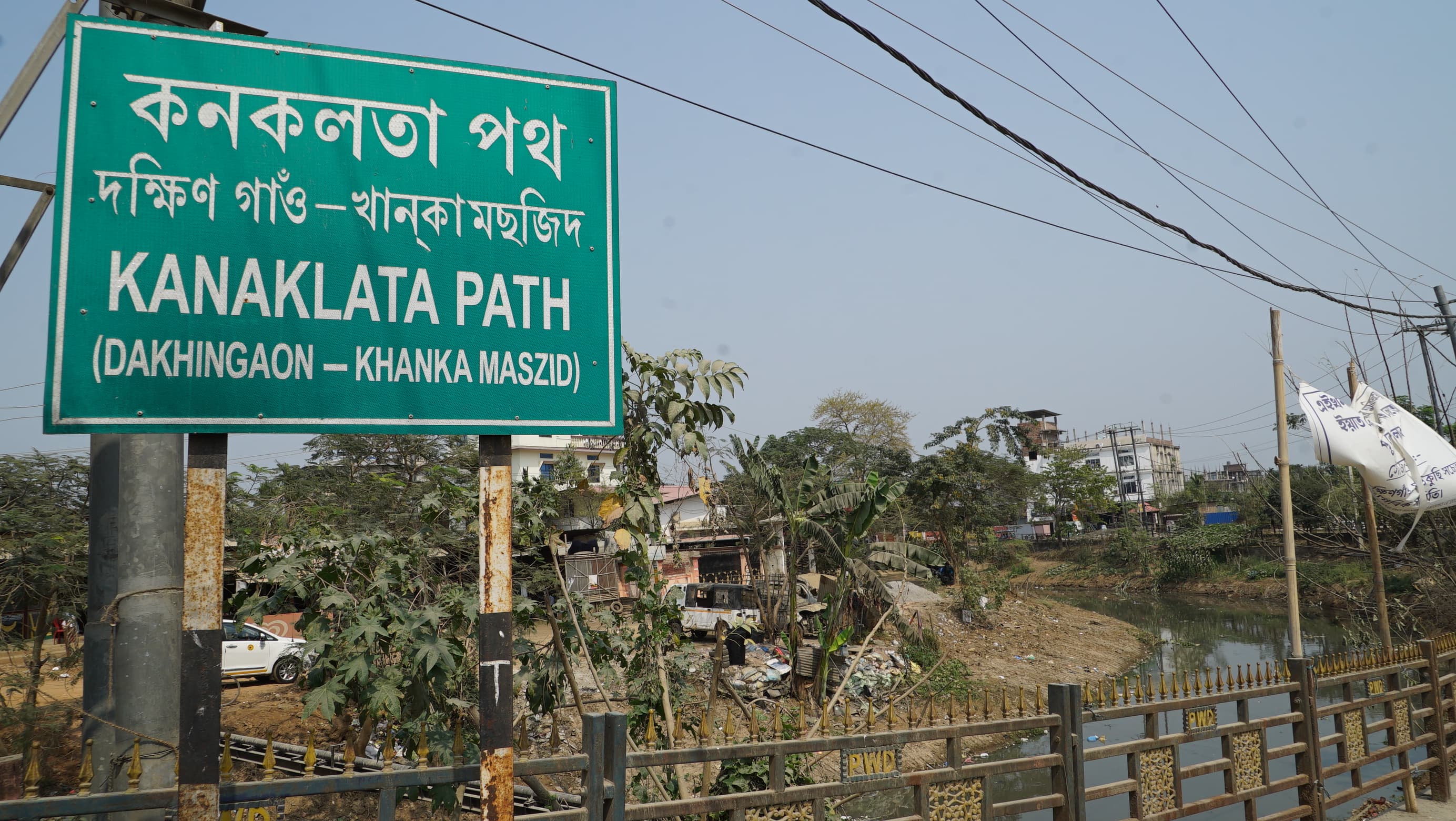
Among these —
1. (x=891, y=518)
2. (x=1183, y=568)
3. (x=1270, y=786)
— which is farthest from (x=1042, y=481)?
(x=1270, y=786)

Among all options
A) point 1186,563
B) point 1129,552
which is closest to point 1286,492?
point 1186,563

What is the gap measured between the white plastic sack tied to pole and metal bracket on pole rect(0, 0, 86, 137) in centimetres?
933

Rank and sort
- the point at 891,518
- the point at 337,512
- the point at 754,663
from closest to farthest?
the point at 337,512, the point at 754,663, the point at 891,518

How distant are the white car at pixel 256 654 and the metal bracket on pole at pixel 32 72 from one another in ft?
39.3

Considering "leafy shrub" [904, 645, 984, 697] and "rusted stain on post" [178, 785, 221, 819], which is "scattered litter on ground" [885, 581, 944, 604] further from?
"rusted stain on post" [178, 785, 221, 819]

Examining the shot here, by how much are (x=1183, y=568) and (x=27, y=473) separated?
39.9 m

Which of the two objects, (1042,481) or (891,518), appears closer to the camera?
(891,518)

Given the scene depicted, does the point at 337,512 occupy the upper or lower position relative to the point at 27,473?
lower

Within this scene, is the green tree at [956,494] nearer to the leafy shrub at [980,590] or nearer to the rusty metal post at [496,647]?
the leafy shrub at [980,590]

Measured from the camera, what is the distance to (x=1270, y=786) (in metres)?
5.92

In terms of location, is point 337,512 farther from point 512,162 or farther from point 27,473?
point 27,473

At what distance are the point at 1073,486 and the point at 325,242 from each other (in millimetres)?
55218

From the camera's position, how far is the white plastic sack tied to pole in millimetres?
7965

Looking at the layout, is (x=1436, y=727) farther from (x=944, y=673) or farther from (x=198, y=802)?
(x=944, y=673)
